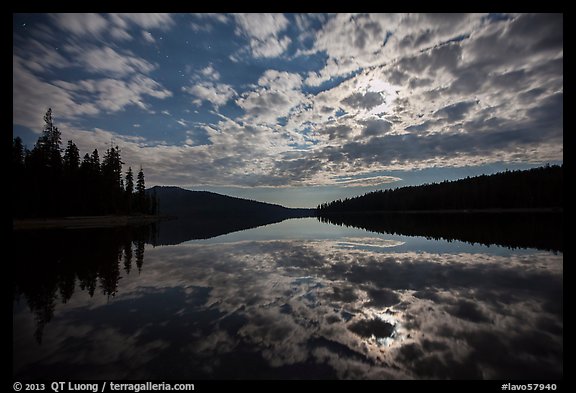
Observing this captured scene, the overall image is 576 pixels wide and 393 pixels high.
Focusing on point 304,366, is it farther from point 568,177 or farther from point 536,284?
point 568,177

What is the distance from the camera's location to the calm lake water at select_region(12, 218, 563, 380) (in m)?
6.01

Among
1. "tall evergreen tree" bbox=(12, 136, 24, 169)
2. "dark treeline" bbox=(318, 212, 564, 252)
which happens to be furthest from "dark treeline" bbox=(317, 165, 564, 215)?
"tall evergreen tree" bbox=(12, 136, 24, 169)

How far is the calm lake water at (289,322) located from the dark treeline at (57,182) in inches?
2243

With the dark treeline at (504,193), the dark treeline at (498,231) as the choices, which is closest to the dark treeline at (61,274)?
the dark treeline at (498,231)

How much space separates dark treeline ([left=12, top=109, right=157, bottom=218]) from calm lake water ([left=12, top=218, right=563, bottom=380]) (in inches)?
2243

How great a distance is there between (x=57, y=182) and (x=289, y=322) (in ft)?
256

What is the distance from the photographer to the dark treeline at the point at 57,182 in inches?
2212

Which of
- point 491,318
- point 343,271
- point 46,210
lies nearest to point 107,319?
point 343,271

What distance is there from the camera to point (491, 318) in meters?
8.73

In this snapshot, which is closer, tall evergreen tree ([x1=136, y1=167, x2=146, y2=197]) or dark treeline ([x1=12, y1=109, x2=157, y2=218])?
dark treeline ([x1=12, y1=109, x2=157, y2=218])

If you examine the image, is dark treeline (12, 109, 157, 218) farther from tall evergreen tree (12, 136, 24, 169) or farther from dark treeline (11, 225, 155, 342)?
dark treeline (11, 225, 155, 342)

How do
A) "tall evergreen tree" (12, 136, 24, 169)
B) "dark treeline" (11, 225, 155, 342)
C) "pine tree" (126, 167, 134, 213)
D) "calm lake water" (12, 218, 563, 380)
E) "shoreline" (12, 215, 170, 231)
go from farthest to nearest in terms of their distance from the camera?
"pine tree" (126, 167, 134, 213) → "tall evergreen tree" (12, 136, 24, 169) → "shoreline" (12, 215, 170, 231) → "dark treeline" (11, 225, 155, 342) → "calm lake water" (12, 218, 563, 380)

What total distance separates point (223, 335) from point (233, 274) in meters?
7.97

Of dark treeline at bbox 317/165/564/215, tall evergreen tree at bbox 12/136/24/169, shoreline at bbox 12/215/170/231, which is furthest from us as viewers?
dark treeline at bbox 317/165/564/215
